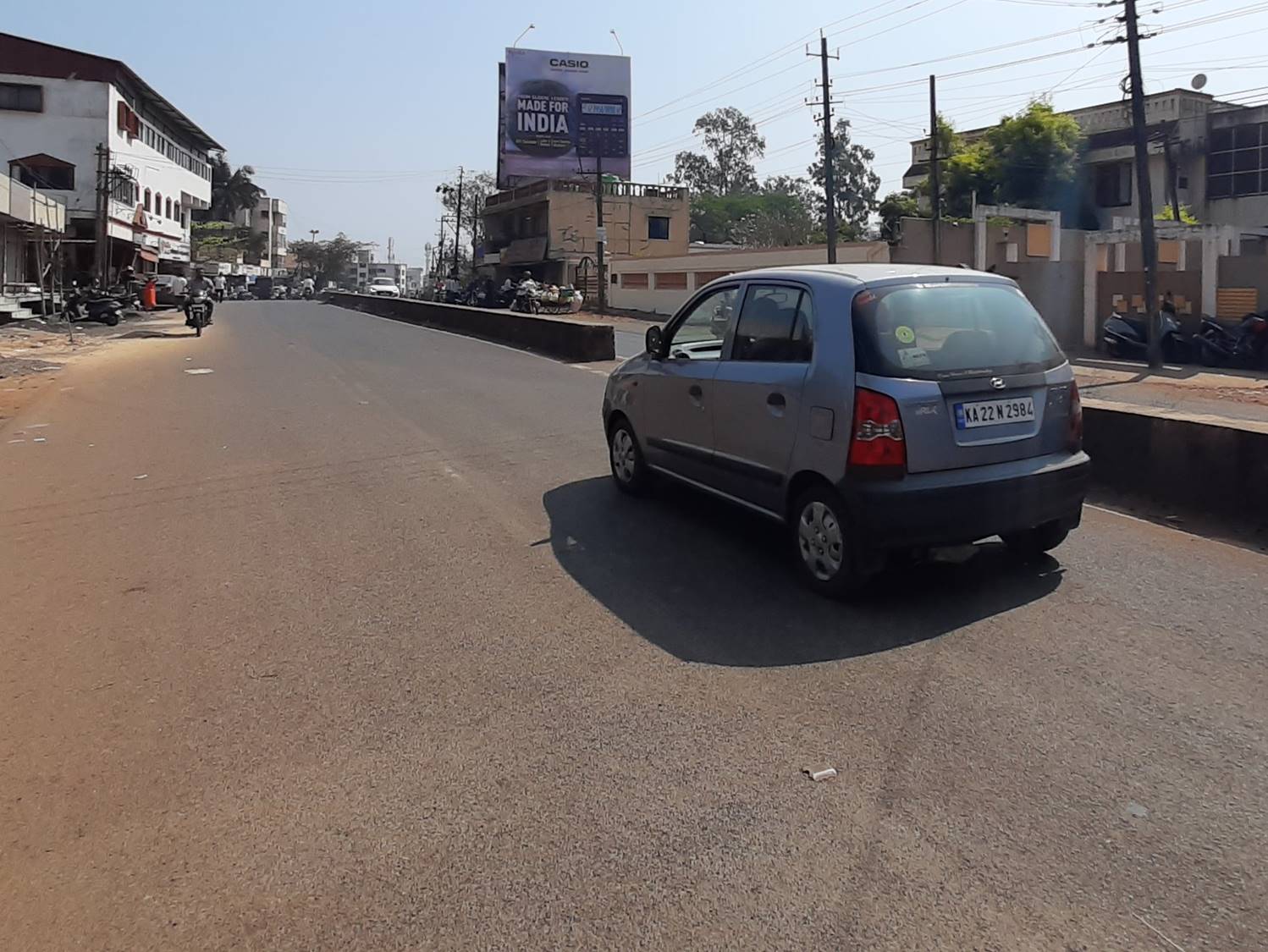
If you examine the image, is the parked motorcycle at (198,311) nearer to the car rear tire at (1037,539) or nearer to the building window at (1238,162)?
the car rear tire at (1037,539)

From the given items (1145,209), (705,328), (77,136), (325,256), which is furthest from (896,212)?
(325,256)

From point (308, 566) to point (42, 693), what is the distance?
1953 millimetres

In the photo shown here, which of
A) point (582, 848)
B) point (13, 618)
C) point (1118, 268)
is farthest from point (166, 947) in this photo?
point (1118, 268)

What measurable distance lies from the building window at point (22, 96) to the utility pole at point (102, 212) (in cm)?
723

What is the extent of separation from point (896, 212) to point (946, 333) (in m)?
45.1

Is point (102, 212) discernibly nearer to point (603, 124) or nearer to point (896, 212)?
point (603, 124)

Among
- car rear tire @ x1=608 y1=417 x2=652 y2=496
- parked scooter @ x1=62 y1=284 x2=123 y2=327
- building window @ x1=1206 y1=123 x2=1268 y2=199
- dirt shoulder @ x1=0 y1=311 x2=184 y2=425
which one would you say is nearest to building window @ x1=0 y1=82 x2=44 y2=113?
dirt shoulder @ x1=0 y1=311 x2=184 y2=425

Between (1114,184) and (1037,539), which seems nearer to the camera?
(1037,539)

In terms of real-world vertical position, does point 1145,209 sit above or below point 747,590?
above

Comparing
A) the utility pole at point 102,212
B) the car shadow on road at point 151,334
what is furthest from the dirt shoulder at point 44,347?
the utility pole at point 102,212

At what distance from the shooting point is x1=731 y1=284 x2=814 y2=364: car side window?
5.83 meters

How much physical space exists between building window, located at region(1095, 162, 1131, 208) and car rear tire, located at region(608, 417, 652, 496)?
48968 mm

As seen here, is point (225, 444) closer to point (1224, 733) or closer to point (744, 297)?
point (744, 297)

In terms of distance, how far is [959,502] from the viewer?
17.5 feet
